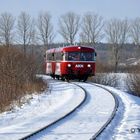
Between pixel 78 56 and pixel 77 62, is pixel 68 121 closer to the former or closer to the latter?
pixel 77 62

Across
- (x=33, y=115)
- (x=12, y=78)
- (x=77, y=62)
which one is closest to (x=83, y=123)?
(x=33, y=115)

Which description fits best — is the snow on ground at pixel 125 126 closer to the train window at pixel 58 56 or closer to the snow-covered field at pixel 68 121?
the snow-covered field at pixel 68 121

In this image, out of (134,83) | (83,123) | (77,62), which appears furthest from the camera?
(77,62)

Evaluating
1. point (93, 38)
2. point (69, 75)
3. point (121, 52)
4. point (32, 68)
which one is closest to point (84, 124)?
point (32, 68)

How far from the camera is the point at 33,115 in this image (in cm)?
1497

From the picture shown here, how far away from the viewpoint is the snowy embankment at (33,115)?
11.5 metres

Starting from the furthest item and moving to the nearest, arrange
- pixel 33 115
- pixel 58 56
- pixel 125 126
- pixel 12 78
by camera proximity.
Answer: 1. pixel 58 56
2. pixel 12 78
3. pixel 33 115
4. pixel 125 126

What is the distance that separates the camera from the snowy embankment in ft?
37.6

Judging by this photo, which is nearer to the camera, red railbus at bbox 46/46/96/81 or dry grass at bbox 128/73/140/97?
dry grass at bbox 128/73/140/97

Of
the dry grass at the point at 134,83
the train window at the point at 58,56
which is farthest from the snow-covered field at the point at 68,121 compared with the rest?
the train window at the point at 58,56

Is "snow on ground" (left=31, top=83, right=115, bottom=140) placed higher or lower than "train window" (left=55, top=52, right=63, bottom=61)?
lower

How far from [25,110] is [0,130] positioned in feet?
15.5

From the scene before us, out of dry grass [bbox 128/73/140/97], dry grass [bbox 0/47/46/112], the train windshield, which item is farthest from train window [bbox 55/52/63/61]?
dry grass [bbox 0/47/46/112]

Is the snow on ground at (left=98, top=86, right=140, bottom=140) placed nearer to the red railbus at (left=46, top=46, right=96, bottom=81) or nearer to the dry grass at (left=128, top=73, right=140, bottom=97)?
the dry grass at (left=128, top=73, right=140, bottom=97)
